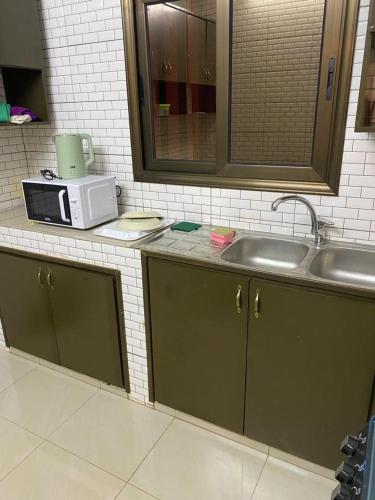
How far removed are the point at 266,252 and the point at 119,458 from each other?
128cm

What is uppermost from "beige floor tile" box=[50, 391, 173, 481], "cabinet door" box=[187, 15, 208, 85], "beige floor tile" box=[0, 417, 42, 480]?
"cabinet door" box=[187, 15, 208, 85]

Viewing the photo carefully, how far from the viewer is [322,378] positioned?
1575mm

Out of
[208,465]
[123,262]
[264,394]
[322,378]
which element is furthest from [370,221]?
[208,465]

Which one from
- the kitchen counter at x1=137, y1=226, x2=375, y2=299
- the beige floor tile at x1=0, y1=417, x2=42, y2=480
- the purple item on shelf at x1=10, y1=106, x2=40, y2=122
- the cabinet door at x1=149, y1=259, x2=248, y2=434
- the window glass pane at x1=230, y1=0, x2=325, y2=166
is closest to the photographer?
the kitchen counter at x1=137, y1=226, x2=375, y2=299

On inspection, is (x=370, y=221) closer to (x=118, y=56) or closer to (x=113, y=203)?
(x=113, y=203)

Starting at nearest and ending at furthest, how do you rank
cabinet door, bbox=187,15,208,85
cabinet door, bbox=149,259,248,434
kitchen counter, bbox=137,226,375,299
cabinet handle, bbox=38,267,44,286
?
1. kitchen counter, bbox=137,226,375,299
2. cabinet door, bbox=149,259,248,434
3. cabinet handle, bbox=38,267,44,286
4. cabinet door, bbox=187,15,208,85

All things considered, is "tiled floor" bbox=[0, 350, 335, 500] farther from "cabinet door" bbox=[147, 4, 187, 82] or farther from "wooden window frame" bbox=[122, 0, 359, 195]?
"cabinet door" bbox=[147, 4, 187, 82]

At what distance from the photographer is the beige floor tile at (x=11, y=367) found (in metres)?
2.44

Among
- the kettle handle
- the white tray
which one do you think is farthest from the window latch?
the kettle handle

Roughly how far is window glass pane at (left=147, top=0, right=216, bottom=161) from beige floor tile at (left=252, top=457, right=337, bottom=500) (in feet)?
5.54

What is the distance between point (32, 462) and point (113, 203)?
57.1 inches

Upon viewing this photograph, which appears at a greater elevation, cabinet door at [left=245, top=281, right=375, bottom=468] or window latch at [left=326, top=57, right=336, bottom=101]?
window latch at [left=326, top=57, right=336, bottom=101]

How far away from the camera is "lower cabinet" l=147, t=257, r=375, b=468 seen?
150 centimetres

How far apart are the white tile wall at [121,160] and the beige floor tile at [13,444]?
600mm
